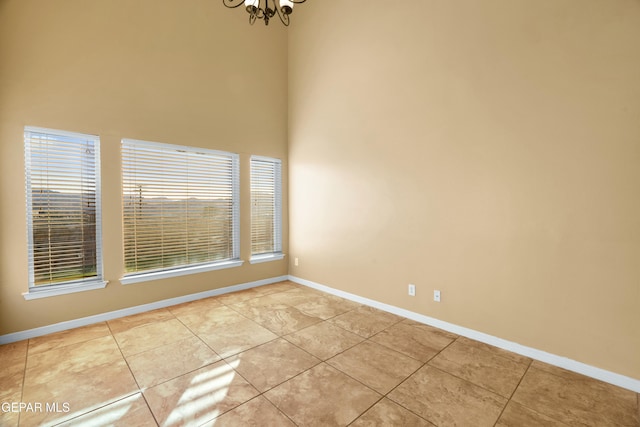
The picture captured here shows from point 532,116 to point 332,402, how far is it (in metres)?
2.88

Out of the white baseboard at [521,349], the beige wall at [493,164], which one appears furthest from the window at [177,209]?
the white baseboard at [521,349]

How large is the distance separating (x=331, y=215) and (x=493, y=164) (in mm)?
2230

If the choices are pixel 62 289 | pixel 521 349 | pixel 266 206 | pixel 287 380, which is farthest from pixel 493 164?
pixel 62 289

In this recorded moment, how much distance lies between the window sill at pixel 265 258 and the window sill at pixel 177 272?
22 centimetres

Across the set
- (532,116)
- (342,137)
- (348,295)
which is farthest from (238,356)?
(532,116)

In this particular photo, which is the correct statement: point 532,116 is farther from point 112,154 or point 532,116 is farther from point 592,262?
point 112,154

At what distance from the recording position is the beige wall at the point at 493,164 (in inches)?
87.7

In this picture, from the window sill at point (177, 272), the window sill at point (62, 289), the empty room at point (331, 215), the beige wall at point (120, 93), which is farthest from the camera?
the window sill at point (177, 272)

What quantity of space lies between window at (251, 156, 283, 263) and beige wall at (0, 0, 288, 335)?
18 centimetres

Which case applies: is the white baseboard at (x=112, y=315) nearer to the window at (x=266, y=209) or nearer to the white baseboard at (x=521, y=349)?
the window at (x=266, y=209)

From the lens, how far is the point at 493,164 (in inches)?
109

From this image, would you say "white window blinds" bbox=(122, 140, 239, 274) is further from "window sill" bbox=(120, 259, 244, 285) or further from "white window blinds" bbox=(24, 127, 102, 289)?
"white window blinds" bbox=(24, 127, 102, 289)

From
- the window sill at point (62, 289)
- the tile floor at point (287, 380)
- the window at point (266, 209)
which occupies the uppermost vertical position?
the window at point (266, 209)

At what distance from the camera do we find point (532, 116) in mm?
2547
